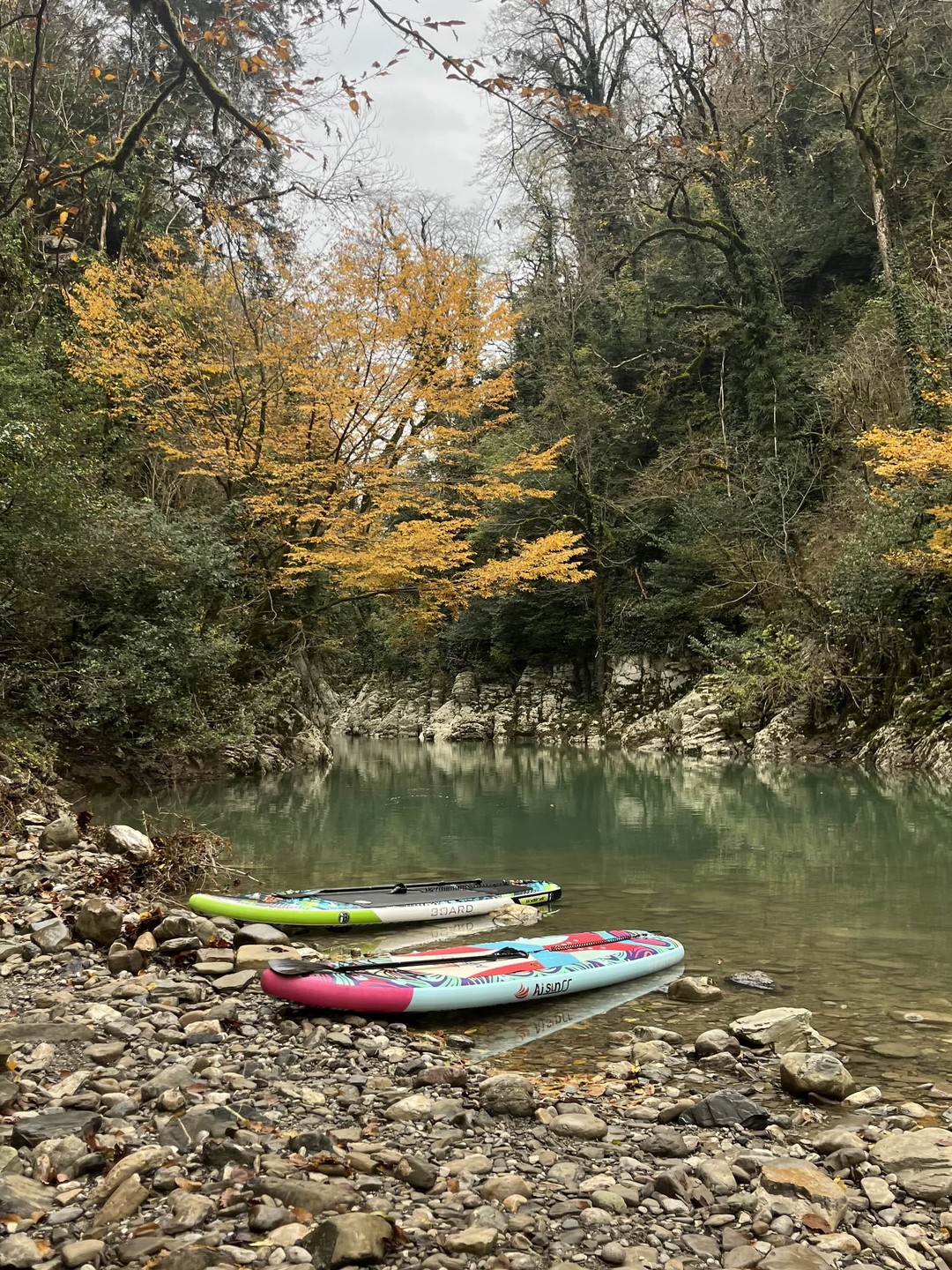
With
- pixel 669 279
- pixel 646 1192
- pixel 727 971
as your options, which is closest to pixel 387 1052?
pixel 646 1192

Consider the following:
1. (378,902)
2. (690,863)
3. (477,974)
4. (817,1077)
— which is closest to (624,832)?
(690,863)

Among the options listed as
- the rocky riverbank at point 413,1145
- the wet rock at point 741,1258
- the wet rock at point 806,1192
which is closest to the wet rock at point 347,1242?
the rocky riverbank at point 413,1145

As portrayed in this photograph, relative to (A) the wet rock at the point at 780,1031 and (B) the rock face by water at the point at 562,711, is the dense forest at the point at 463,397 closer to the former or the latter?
(B) the rock face by water at the point at 562,711

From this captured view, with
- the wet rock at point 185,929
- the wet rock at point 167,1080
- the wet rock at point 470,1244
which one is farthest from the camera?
the wet rock at point 185,929

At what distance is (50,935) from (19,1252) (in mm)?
2803

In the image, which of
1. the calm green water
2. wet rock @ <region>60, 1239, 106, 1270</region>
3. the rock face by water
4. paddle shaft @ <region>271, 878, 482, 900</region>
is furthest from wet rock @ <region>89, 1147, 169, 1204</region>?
the rock face by water

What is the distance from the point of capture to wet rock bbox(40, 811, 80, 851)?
621 centimetres

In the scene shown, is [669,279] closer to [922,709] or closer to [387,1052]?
[922,709]

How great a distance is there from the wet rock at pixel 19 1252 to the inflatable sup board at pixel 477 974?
6.76 ft

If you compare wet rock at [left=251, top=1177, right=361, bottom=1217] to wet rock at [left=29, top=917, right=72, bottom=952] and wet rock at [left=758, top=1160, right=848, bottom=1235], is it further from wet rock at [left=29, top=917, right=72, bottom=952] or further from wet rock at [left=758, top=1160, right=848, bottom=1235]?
wet rock at [left=29, top=917, right=72, bottom=952]

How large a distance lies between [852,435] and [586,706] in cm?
944

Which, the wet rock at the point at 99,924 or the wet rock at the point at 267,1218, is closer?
the wet rock at the point at 267,1218

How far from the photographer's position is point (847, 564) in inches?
587

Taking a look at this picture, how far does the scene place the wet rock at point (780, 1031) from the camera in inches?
142
